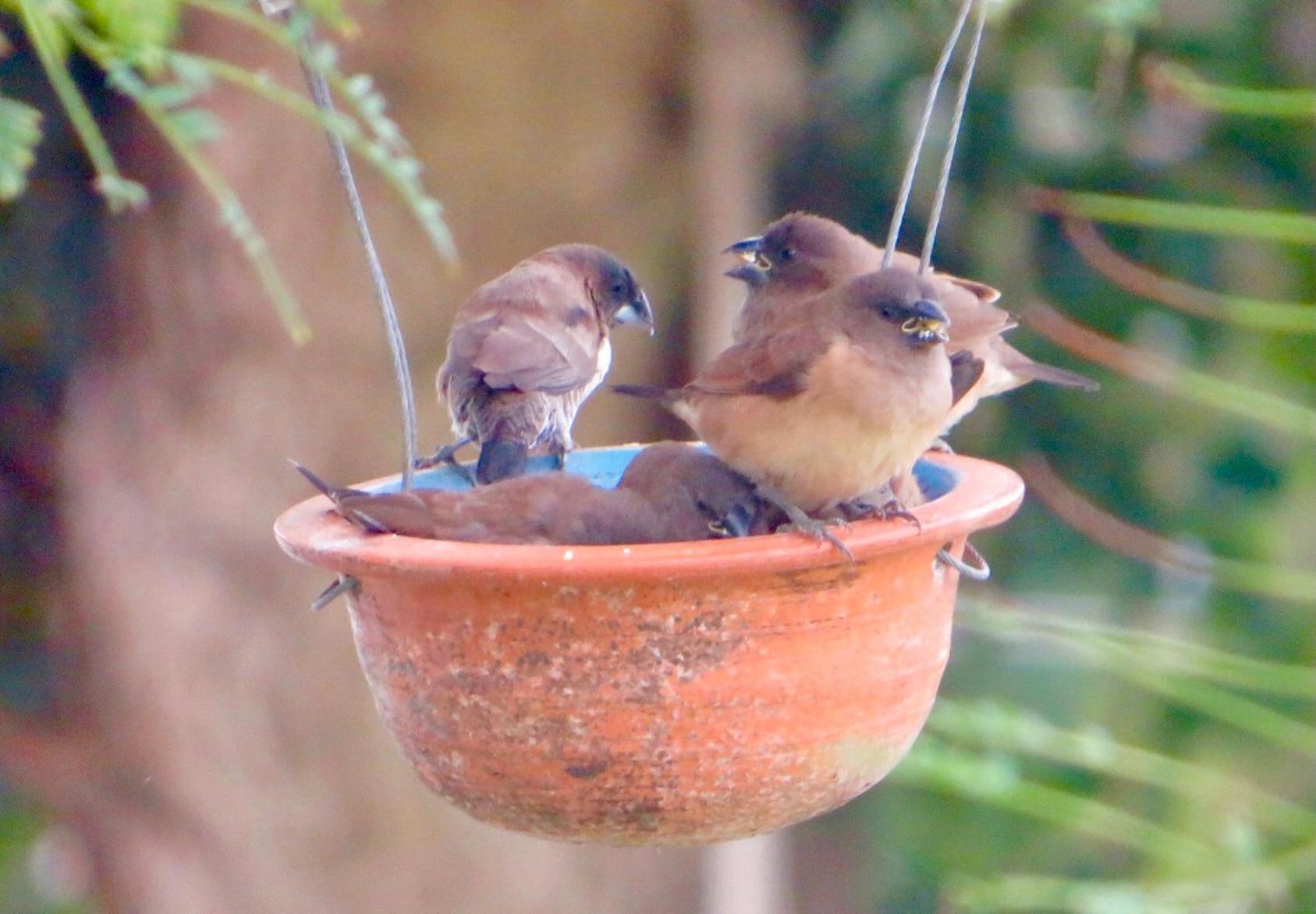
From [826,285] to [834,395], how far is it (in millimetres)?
1053

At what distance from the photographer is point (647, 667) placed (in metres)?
2.34

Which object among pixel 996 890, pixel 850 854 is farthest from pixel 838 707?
pixel 850 854

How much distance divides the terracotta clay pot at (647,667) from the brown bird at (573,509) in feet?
0.36

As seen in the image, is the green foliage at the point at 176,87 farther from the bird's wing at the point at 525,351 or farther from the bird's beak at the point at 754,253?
the bird's beak at the point at 754,253

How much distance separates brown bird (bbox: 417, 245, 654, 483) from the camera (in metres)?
3.72

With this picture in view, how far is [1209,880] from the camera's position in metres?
3.83

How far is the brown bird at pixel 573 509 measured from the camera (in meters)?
2.61

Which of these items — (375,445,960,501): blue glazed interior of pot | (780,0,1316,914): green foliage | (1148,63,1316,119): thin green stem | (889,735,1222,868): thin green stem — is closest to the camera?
(1148,63,1316,119): thin green stem

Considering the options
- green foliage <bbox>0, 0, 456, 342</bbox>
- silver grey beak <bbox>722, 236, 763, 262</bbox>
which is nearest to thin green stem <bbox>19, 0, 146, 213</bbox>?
green foliage <bbox>0, 0, 456, 342</bbox>

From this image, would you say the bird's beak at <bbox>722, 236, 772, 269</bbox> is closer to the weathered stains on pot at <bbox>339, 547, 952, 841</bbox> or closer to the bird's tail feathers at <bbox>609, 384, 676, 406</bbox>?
the bird's tail feathers at <bbox>609, 384, 676, 406</bbox>

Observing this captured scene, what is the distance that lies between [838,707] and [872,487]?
627mm

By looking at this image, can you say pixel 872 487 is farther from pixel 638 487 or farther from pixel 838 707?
pixel 838 707

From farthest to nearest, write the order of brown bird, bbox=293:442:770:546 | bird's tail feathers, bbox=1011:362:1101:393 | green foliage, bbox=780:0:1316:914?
green foliage, bbox=780:0:1316:914
bird's tail feathers, bbox=1011:362:1101:393
brown bird, bbox=293:442:770:546

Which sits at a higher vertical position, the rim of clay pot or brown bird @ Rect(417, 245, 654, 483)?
the rim of clay pot
